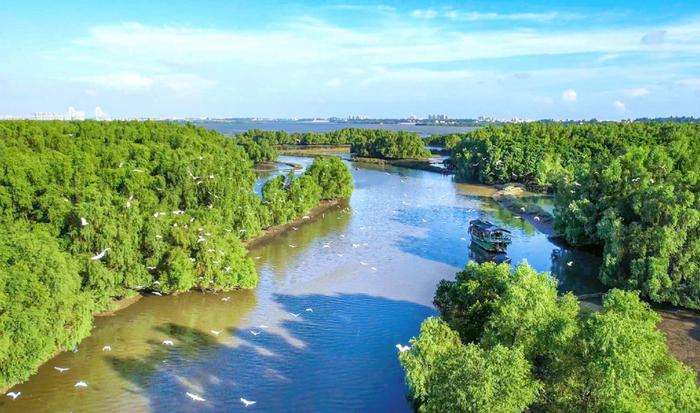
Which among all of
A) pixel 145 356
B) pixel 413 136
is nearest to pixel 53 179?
pixel 145 356

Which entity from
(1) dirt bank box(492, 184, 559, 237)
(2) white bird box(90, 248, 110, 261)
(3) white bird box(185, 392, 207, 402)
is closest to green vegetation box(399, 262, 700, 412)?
(3) white bird box(185, 392, 207, 402)

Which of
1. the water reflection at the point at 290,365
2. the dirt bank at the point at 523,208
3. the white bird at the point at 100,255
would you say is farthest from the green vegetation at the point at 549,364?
the dirt bank at the point at 523,208

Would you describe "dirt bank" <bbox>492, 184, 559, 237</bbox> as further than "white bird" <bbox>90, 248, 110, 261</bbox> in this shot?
Yes

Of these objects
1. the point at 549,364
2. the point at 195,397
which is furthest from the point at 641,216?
the point at 195,397

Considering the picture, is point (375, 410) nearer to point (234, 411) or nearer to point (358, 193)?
point (234, 411)

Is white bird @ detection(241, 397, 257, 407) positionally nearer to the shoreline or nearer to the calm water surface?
the calm water surface

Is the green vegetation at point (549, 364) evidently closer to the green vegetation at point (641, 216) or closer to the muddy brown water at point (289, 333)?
the muddy brown water at point (289, 333)
